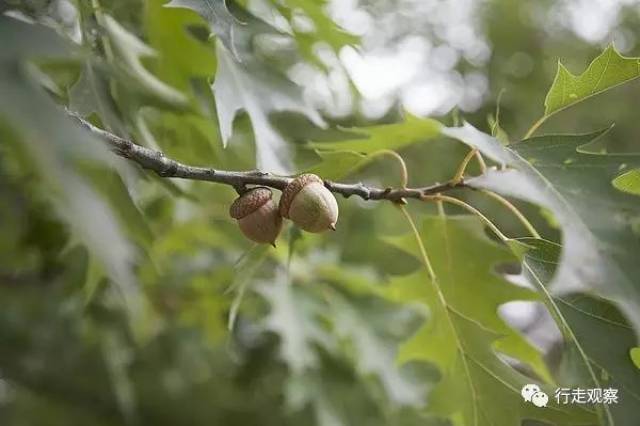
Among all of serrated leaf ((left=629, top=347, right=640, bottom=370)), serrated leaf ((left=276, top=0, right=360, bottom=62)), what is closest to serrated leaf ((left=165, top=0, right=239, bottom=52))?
serrated leaf ((left=276, top=0, right=360, bottom=62))

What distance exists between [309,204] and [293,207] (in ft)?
0.05

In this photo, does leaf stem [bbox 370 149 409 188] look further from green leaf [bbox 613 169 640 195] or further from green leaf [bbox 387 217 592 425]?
green leaf [bbox 613 169 640 195]

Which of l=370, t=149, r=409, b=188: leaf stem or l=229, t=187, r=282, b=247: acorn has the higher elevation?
l=370, t=149, r=409, b=188: leaf stem

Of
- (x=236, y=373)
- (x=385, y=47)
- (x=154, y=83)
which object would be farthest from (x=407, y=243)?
(x=385, y=47)

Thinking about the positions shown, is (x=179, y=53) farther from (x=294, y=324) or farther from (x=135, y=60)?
(x=294, y=324)

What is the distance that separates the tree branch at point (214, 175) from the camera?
64 cm

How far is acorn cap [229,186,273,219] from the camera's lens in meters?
0.68

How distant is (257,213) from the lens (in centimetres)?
69

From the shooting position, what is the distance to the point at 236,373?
1.75 m

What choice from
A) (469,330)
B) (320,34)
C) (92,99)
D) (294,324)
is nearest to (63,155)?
(92,99)

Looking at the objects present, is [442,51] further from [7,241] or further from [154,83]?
[154,83]

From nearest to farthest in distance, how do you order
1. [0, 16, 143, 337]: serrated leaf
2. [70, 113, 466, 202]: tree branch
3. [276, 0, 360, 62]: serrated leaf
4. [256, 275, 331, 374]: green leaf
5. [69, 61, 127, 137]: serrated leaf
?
1. [0, 16, 143, 337]: serrated leaf
2. [70, 113, 466, 202]: tree branch
3. [69, 61, 127, 137]: serrated leaf
4. [276, 0, 360, 62]: serrated leaf
5. [256, 275, 331, 374]: green leaf

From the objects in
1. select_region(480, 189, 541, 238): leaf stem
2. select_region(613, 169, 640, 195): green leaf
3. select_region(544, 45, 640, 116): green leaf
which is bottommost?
select_region(480, 189, 541, 238): leaf stem

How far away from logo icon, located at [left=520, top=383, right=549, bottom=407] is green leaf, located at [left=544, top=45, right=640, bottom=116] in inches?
11.4
